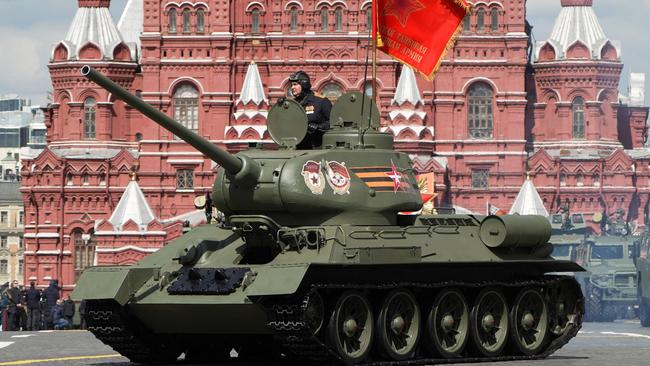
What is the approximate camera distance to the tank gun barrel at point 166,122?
1953 centimetres

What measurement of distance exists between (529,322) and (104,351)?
5.82m

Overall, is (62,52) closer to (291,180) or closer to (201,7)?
(201,7)

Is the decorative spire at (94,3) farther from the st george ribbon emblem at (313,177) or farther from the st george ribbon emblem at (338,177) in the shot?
the st george ribbon emblem at (313,177)

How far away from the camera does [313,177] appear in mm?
20656

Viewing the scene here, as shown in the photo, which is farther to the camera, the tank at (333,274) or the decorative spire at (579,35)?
the decorative spire at (579,35)

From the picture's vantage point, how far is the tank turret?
67.2 ft

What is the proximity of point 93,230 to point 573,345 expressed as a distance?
178 feet

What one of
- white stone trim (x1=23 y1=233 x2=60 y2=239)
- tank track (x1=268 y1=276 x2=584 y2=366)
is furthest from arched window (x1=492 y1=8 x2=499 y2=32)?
tank track (x1=268 y1=276 x2=584 y2=366)

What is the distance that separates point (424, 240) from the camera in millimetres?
20609

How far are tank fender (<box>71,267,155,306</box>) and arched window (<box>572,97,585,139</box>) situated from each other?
6183 centimetres

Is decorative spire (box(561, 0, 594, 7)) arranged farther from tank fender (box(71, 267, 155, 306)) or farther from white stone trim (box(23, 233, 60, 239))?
tank fender (box(71, 267, 155, 306))

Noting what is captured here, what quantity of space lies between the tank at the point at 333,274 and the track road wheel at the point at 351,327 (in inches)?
0.7

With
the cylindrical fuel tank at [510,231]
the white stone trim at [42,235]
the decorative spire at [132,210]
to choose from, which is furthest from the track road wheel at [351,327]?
the white stone trim at [42,235]

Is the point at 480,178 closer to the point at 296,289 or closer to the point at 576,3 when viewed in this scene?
the point at 576,3
